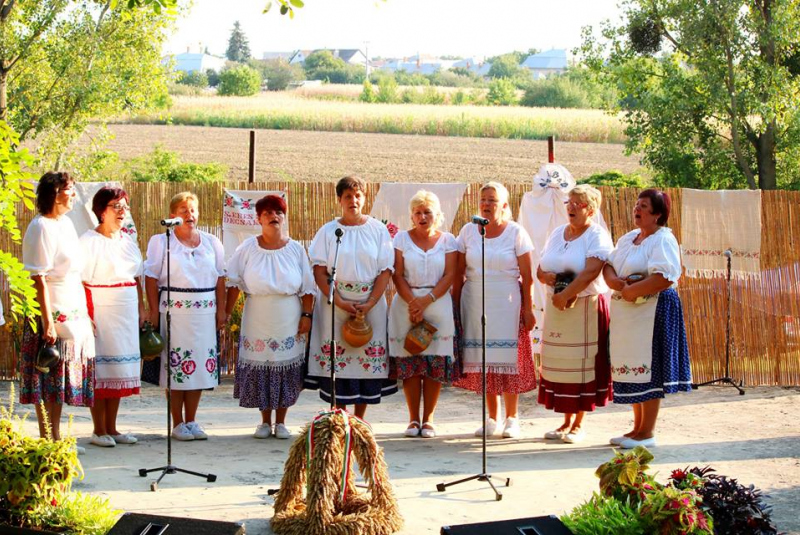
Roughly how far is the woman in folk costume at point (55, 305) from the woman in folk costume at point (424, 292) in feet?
7.32

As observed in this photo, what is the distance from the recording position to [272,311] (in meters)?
7.62

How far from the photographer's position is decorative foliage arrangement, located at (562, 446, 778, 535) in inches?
190

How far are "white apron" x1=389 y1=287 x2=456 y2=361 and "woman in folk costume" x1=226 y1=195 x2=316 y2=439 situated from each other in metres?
0.65

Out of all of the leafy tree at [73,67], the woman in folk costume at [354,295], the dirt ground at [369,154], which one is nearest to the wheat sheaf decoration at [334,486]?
the woman in folk costume at [354,295]

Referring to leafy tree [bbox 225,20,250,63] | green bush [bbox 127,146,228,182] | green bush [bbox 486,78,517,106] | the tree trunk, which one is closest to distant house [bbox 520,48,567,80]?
leafy tree [bbox 225,20,250,63]

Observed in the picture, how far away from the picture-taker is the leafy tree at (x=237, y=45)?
12481cm

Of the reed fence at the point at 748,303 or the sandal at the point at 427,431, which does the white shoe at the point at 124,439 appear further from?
the reed fence at the point at 748,303

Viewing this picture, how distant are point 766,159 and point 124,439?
34.1ft

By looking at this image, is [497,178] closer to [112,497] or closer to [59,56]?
[59,56]

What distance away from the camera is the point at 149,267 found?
25.2 ft

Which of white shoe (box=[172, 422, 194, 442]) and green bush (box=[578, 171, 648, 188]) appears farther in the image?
green bush (box=[578, 171, 648, 188])

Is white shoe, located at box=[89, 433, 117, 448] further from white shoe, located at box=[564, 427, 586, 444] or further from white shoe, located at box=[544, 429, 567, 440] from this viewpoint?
white shoe, located at box=[564, 427, 586, 444]

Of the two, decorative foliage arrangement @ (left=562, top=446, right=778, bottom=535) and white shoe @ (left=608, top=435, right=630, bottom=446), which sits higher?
decorative foliage arrangement @ (left=562, top=446, right=778, bottom=535)

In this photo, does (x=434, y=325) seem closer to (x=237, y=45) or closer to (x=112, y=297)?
(x=112, y=297)
